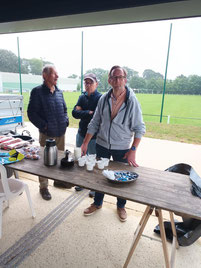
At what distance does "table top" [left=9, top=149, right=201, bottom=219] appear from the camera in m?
1.12

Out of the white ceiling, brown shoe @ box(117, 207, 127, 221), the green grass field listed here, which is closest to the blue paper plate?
brown shoe @ box(117, 207, 127, 221)

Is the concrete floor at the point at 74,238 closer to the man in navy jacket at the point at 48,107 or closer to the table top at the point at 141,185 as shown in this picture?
the table top at the point at 141,185

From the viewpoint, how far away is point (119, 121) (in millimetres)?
1672

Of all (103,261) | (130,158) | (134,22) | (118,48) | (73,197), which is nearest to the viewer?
(103,261)

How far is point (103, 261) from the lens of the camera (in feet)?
5.12

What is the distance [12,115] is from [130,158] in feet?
9.37

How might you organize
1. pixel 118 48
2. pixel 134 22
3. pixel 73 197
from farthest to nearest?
pixel 118 48
pixel 73 197
pixel 134 22

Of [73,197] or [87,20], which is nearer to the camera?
[87,20]

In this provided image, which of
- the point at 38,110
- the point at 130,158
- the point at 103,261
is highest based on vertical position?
the point at 38,110

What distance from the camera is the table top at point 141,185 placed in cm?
112

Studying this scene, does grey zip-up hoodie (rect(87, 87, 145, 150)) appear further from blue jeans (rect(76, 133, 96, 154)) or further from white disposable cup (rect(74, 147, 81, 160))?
blue jeans (rect(76, 133, 96, 154))

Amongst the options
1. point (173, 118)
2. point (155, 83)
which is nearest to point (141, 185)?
point (155, 83)

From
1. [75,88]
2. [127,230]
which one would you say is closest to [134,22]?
[127,230]

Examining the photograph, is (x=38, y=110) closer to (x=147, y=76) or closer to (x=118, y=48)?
(x=147, y=76)
